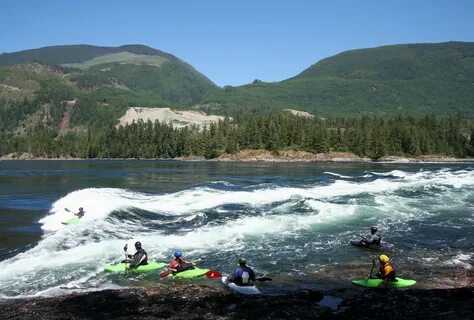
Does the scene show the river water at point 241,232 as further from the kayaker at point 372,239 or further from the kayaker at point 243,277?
the kayaker at point 243,277

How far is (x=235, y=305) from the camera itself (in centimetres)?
2195

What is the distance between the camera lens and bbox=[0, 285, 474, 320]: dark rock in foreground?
20.3m

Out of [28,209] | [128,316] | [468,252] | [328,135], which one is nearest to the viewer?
[128,316]

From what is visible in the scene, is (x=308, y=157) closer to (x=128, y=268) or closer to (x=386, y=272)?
(x=128, y=268)

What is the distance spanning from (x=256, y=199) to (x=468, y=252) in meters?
30.7

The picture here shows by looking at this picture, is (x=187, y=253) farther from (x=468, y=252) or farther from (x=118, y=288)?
(x=468, y=252)

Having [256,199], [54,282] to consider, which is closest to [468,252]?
[54,282]

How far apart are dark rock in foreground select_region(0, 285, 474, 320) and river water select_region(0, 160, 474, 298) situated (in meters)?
2.30

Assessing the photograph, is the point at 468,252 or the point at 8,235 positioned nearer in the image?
the point at 468,252

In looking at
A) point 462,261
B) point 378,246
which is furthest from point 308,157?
point 462,261

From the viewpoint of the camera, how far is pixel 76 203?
2291 inches

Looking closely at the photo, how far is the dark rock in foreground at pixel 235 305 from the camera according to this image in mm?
20266

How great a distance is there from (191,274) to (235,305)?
19.6 ft

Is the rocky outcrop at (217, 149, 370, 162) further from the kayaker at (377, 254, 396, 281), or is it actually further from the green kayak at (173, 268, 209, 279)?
the kayaker at (377, 254, 396, 281)
